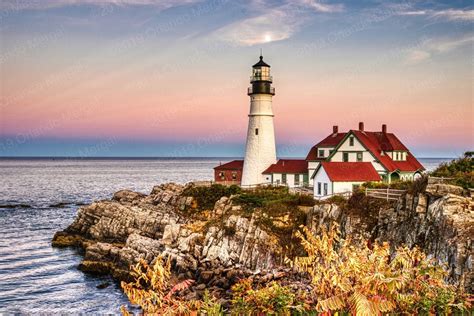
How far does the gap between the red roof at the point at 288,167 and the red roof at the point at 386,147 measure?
665 centimetres

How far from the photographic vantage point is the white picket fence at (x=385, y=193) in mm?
25906

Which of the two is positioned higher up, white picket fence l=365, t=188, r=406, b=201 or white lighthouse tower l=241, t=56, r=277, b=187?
white lighthouse tower l=241, t=56, r=277, b=187

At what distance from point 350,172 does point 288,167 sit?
390 inches

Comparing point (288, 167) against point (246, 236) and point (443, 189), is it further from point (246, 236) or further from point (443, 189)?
point (443, 189)

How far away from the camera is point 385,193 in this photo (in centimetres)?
2688

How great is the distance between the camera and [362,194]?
27.6 meters

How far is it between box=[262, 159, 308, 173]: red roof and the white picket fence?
52.7 ft

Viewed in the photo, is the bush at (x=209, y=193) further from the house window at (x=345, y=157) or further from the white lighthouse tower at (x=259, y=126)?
the house window at (x=345, y=157)

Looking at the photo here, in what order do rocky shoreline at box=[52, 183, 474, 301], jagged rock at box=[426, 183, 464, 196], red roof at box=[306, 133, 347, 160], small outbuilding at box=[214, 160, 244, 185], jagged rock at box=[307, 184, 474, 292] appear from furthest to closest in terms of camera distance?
small outbuilding at box=[214, 160, 244, 185] → red roof at box=[306, 133, 347, 160] → jagged rock at box=[426, 183, 464, 196] → rocky shoreline at box=[52, 183, 474, 301] → jagged rock at box=[307, 184, 474, 292]

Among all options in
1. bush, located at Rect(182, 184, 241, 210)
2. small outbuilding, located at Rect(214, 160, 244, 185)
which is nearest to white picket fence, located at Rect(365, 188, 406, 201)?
bush, located at Rect(182, 184, 241, 210)

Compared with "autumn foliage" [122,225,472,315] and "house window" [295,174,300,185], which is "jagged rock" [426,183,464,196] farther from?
"house window" [295,174,300,185]

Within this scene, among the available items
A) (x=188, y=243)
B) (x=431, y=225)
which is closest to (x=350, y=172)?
(x=188, y=243)

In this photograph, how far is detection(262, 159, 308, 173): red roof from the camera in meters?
43.6

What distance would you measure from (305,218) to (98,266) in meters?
12.7
